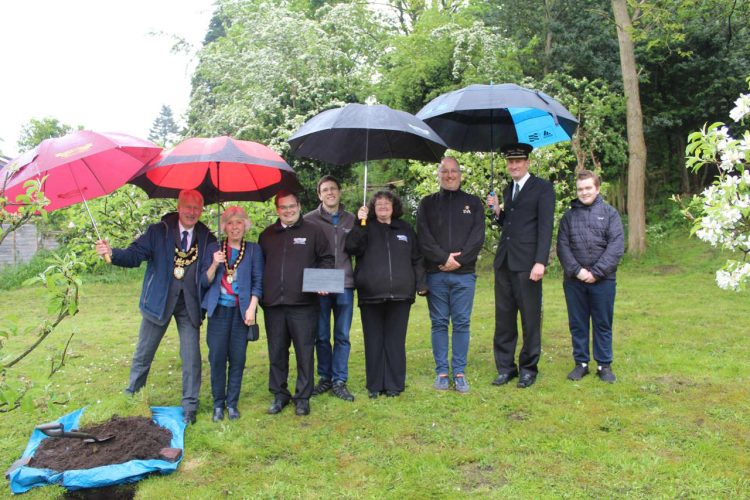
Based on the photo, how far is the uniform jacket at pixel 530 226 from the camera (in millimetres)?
4855

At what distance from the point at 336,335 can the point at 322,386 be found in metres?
0.47

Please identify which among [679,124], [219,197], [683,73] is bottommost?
[219,197]

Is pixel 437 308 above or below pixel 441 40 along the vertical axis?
below

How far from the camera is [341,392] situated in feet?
16.0

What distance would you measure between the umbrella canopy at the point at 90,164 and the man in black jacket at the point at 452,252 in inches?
88.5

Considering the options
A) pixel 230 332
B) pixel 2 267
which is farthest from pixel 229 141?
pixel 2 267

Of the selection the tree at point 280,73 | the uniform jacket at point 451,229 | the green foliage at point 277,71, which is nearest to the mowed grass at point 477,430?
the uniform jacket at point 451,229

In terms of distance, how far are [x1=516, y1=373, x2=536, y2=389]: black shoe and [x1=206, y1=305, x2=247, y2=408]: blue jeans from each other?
2.33 m

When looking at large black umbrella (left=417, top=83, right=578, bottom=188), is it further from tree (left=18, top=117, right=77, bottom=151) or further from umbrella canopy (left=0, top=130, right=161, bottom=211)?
tree (left=18, top=117, right=77, bottom=151)

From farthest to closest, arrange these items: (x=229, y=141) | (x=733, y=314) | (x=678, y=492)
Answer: (x=733, y=314)
(x=229, y=141)
(x=678, y=492)

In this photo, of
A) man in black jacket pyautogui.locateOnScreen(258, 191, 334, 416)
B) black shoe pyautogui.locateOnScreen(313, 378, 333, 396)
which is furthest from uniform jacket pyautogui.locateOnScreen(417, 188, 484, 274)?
black shoe pyautogui.locateOnScreen(313, 378, 333, 396)

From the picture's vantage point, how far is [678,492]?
3.26 meters

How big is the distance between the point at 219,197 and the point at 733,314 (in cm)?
687

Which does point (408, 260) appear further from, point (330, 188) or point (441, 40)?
point (441, 40)
